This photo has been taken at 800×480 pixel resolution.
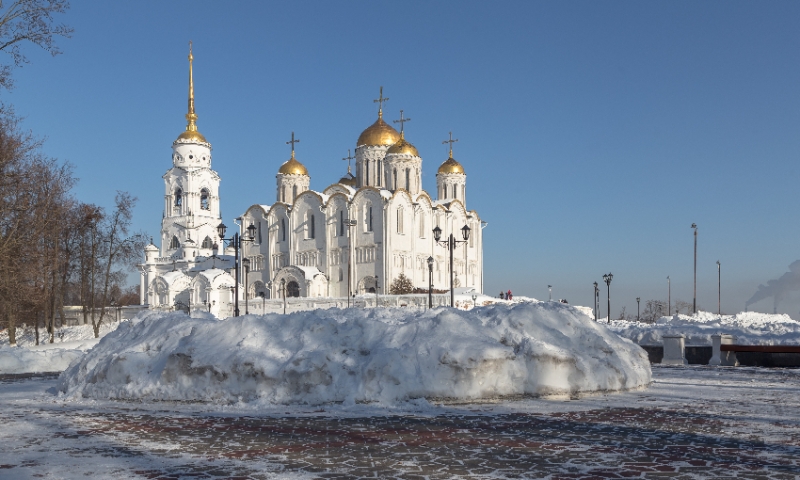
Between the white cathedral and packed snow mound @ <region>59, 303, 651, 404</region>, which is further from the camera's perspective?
the white cathedral

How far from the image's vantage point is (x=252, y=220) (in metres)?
66.7

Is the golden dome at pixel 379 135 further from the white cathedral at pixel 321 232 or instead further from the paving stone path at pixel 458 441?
the paving stone path at pixel 458 441

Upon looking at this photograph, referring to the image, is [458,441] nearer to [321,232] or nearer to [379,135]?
[321,232]

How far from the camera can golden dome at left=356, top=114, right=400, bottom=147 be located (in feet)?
216

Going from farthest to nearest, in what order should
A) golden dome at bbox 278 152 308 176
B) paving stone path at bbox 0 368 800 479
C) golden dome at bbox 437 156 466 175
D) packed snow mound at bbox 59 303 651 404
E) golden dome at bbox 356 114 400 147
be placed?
golden dome at bbox 437 156 466 175 < golden dome at bbox 278 152 308 176 < golden dome at bbox 356 114 400 147 < packed snow mound at bbox 59 303 651 404 < paving stone path at bbox 0 368 800 479

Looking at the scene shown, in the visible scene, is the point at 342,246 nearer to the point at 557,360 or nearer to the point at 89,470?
the point at 557,360

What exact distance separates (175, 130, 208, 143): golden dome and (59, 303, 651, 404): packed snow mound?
61371 mm

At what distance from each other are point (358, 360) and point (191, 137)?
64519 mm

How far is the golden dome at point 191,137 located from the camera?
72438 millimetres

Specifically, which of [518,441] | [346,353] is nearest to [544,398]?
[346,353]

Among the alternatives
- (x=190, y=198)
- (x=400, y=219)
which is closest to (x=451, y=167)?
(x=400, y=219)

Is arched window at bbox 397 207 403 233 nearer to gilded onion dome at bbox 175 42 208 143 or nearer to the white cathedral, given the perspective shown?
the white cathedral

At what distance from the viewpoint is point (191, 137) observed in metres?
72.6

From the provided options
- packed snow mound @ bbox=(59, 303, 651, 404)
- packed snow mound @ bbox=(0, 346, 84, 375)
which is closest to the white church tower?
packed snow mound @ bbox=(0, 346, 84, 375)
